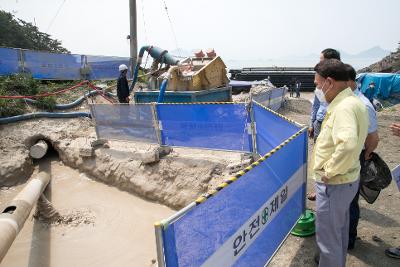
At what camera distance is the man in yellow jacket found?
2582 millimetres

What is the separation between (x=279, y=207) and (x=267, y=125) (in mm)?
1845

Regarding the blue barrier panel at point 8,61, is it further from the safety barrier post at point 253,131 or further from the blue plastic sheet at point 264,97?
the safety barrier post at point 253,131

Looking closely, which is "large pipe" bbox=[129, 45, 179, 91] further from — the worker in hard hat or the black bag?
the black bag

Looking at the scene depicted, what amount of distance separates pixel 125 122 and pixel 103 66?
9684 millimetres

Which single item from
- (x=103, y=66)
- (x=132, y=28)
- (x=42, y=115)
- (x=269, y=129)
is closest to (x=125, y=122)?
(x=42, y=115)

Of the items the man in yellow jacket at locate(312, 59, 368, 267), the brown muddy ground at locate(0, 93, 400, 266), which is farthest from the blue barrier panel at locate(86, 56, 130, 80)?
the man in yellow jacket at locate(312, 59, 368, 267)

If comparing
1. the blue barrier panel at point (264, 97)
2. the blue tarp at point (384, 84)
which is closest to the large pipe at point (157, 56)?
the blue barrier panel at point (264, 97)

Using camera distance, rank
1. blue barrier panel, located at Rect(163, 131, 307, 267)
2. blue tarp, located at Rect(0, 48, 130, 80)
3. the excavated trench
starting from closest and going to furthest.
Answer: blue barrier panel, located at Rect(163, 131, 307, 267) → the excavated trench → blue tarp, located at Rect(0, 48, 130, 80)

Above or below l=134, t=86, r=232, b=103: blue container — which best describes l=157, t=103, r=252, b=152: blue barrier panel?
below

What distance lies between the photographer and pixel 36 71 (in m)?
13.4

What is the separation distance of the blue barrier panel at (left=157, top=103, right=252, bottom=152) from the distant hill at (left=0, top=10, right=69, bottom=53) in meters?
23.7

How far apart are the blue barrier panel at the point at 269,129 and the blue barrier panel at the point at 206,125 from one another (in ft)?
0.95

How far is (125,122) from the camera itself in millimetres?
7746

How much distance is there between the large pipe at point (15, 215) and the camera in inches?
171
